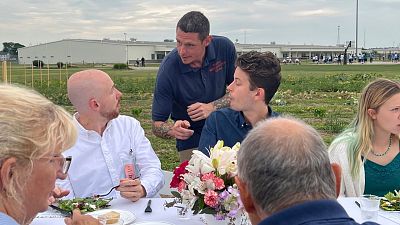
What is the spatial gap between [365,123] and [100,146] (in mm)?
2110

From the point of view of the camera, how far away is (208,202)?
2.45 m

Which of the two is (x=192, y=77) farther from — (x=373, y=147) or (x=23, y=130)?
(x=23, y=130)

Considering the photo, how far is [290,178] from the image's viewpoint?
1.50 m

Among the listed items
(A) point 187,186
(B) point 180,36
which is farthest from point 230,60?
(A) point 187,186

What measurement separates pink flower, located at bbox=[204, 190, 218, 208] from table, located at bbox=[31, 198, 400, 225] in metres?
0.43

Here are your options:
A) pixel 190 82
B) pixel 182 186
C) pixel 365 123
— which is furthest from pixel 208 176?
pixel 190 82

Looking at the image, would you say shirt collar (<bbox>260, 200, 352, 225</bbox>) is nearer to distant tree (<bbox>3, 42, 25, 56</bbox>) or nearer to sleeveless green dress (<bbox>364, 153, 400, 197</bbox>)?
sleeveless green dress (<bbox>364, 153, 400, 197</bbox>)

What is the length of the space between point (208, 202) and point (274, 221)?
1.01 metres

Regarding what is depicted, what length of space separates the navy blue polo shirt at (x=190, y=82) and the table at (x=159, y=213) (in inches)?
66.8

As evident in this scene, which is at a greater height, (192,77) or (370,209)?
(192,77)

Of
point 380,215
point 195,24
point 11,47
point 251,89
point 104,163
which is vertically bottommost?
point 380,215

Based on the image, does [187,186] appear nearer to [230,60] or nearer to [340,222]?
[340,222]

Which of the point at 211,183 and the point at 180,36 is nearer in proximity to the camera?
the point at 211,183

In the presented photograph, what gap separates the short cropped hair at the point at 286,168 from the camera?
1504 mm
